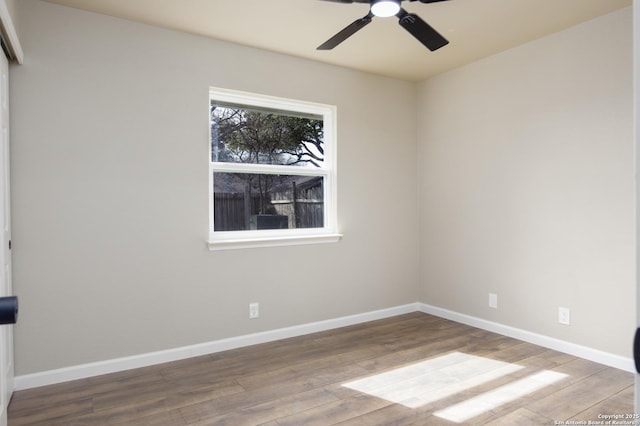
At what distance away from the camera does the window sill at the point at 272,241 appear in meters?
3.32

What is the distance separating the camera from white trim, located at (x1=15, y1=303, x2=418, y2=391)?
8.86ft

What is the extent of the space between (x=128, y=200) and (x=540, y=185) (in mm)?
3319

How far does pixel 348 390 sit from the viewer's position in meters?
2.60

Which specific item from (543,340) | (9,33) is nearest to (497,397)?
(543,340)

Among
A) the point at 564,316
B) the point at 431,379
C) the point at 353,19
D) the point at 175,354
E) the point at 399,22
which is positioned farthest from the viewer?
the point at 564,316

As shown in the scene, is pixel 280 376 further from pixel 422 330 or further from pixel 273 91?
pixel 273 91

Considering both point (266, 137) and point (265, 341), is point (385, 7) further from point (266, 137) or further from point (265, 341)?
point (265, 341)

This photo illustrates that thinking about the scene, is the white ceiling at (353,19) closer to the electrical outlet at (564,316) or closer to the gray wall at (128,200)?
the gray wall at (128,200)

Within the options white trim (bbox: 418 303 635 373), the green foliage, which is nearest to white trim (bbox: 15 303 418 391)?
white trim (bbox: 418 303 635 373)

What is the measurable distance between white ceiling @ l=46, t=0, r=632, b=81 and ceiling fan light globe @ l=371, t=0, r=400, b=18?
20.5 inches

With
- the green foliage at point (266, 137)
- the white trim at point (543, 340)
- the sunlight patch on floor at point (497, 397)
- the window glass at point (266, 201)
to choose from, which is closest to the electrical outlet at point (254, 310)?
the window glass at point (266, 201)

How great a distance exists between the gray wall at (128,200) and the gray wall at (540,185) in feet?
4.11

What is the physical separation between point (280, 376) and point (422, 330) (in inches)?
63.8

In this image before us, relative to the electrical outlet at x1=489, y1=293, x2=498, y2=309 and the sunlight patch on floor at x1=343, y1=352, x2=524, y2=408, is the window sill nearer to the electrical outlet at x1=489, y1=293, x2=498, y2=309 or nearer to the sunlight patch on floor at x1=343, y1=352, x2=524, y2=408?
the sunlight patch on floor at x1=343, y1=352, x2=524, y2=408
